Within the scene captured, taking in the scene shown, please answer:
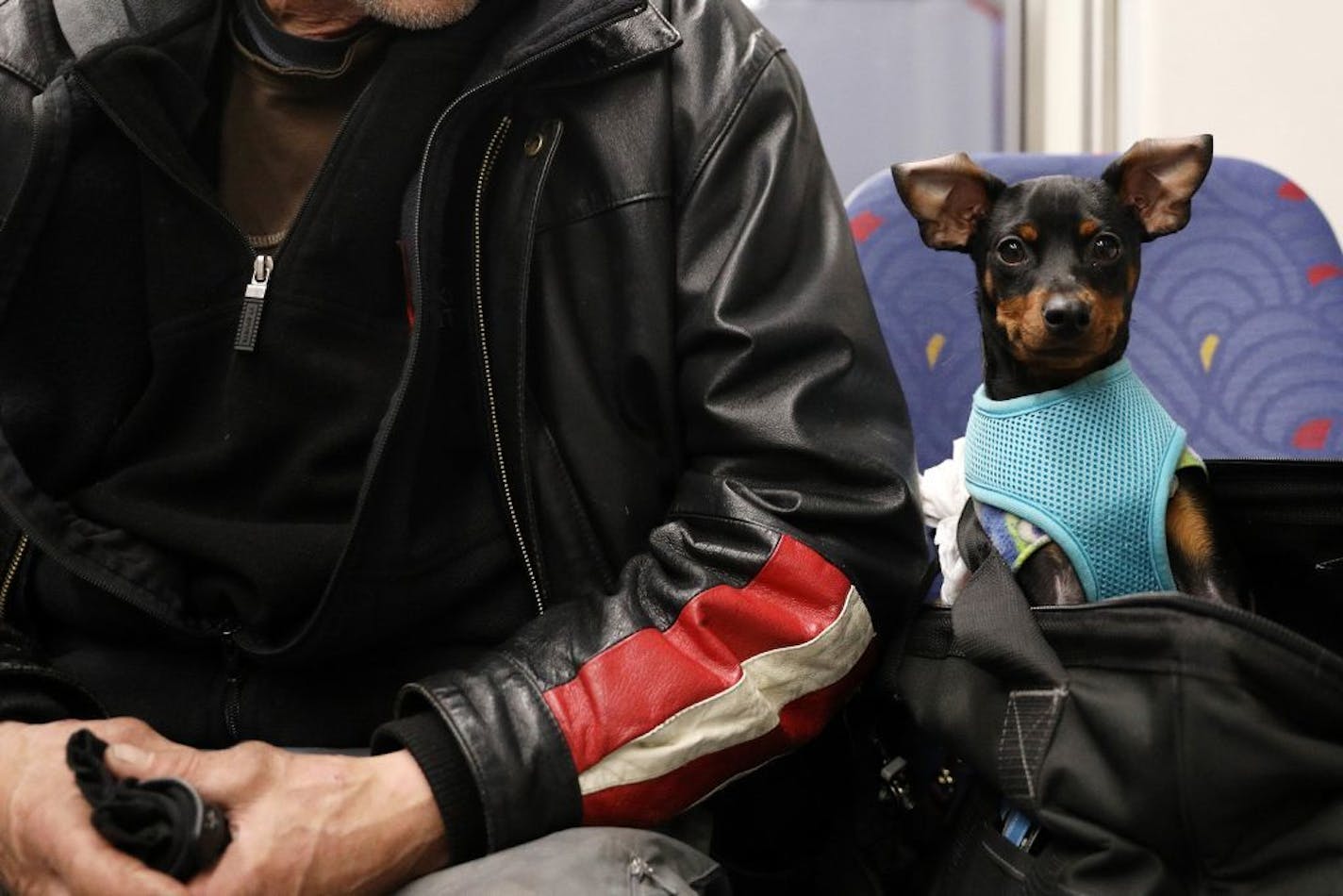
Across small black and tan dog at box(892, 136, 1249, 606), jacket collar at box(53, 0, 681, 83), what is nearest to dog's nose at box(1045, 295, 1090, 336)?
small black and tan dog at box(892, 136, 1249, 606)

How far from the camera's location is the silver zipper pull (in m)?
1.16

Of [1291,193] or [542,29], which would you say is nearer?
[542,29]

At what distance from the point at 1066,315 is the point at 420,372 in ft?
1.74

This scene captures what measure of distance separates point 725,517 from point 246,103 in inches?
23.6

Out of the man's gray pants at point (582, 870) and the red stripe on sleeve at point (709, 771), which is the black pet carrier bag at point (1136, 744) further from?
the man's gray pants at point (582, 870)

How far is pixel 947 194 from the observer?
4.24 ft

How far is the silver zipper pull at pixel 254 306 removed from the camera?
116cm

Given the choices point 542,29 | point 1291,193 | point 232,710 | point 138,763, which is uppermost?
point 542,29

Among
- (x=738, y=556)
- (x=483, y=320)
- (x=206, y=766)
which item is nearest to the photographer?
(x=206, y=766)

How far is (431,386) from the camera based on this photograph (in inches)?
46.3

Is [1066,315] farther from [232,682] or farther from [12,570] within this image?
[12,570]

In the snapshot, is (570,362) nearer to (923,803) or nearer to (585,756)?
(585,756)

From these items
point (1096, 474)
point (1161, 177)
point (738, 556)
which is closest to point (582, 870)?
point (738, 556)

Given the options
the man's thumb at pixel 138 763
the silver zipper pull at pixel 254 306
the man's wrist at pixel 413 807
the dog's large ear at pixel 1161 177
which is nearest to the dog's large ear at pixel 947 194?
the dog's large ear at pixel 1161 177
